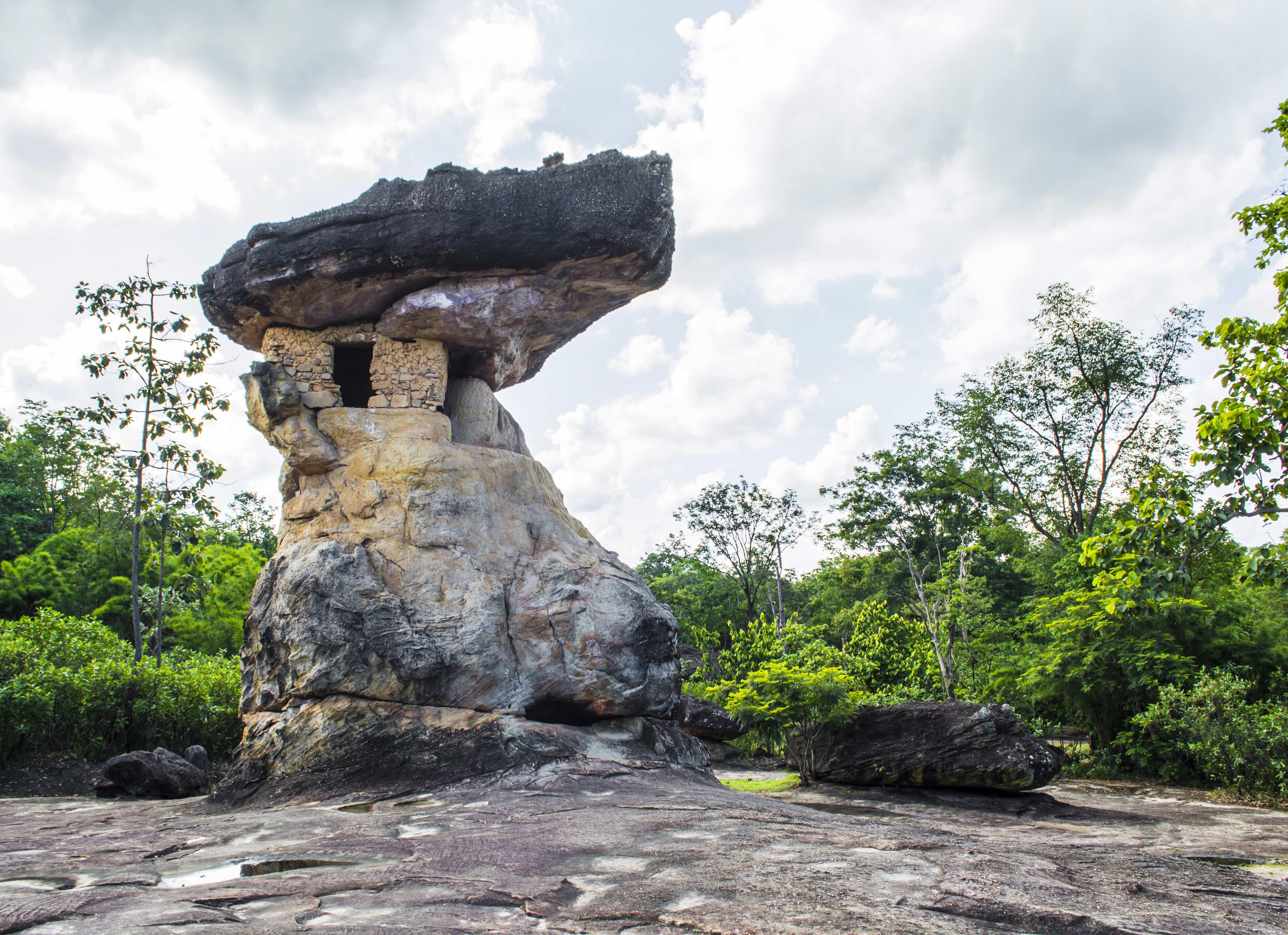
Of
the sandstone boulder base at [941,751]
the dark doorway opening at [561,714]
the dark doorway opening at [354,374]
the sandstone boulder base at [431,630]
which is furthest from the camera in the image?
the dark doorway opening at [354,374]

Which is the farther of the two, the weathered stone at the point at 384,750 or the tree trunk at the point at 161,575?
the tree trunk at the point at 161,575

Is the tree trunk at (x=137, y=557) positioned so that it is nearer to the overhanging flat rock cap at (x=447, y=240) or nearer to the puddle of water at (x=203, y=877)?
the overhanging flat rock cap at (x=447, y=240)

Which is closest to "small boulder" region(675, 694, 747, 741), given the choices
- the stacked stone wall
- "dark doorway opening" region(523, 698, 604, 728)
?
"dark doorway opening" region(523, 698, 604, 728)

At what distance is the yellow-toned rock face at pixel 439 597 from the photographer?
25.0 ft

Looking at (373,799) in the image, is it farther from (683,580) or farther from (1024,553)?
(683,580)

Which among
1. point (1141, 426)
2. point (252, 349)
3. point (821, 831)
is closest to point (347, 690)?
point (821, 831)

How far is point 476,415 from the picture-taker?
10531 mm

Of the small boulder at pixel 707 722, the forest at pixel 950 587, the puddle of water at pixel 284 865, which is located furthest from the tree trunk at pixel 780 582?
the puddle of water at pixel 284 865

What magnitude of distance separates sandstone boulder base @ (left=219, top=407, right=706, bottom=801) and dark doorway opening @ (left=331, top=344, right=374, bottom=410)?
1.60m

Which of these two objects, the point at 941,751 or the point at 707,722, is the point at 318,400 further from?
the point at 707,722

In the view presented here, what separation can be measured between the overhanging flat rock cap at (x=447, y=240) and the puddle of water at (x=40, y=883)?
6.87 m

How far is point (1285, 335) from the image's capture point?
23.0 ft

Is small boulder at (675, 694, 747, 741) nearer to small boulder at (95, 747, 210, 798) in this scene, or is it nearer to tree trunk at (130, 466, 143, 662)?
small boulder at (95, 747, 210, 798)

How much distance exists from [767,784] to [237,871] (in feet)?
31.8
